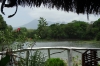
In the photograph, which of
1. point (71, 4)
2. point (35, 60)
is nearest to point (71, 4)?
point (71, 4)

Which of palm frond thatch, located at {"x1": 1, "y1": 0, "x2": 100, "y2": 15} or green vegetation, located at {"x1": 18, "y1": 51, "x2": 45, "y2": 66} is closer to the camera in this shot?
palm frond thatch, located at {"x1": 1, "y1": 0, "x2": 100, "y2": 15}

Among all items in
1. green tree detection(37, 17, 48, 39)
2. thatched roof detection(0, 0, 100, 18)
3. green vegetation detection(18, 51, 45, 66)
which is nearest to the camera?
thatched roof detection(0, 0, 100, 18)

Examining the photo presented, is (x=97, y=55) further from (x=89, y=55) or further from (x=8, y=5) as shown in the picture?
(x=8, y=5)

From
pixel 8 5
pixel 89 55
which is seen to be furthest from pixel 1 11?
pixel 89 55

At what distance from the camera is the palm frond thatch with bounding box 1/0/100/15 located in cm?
150

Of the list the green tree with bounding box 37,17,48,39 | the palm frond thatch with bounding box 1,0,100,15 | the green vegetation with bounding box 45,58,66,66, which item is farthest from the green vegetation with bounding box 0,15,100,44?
the palm frond thatch with bounding box 1,0,100,15

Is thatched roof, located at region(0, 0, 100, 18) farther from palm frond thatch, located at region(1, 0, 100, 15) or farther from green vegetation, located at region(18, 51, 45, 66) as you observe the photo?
green vegetation, located at region(18, 51, 45, 66)

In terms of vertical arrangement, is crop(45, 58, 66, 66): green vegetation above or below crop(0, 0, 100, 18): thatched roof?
below

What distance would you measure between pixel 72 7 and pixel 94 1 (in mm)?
164

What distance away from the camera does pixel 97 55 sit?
2900 mm

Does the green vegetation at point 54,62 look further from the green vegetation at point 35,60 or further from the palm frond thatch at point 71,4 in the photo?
the palm frond thatch at point 71,4

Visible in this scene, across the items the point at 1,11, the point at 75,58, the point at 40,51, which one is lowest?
the point at 75,58

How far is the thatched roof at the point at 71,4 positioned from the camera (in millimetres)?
1493

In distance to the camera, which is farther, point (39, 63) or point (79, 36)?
point (79, 36)
